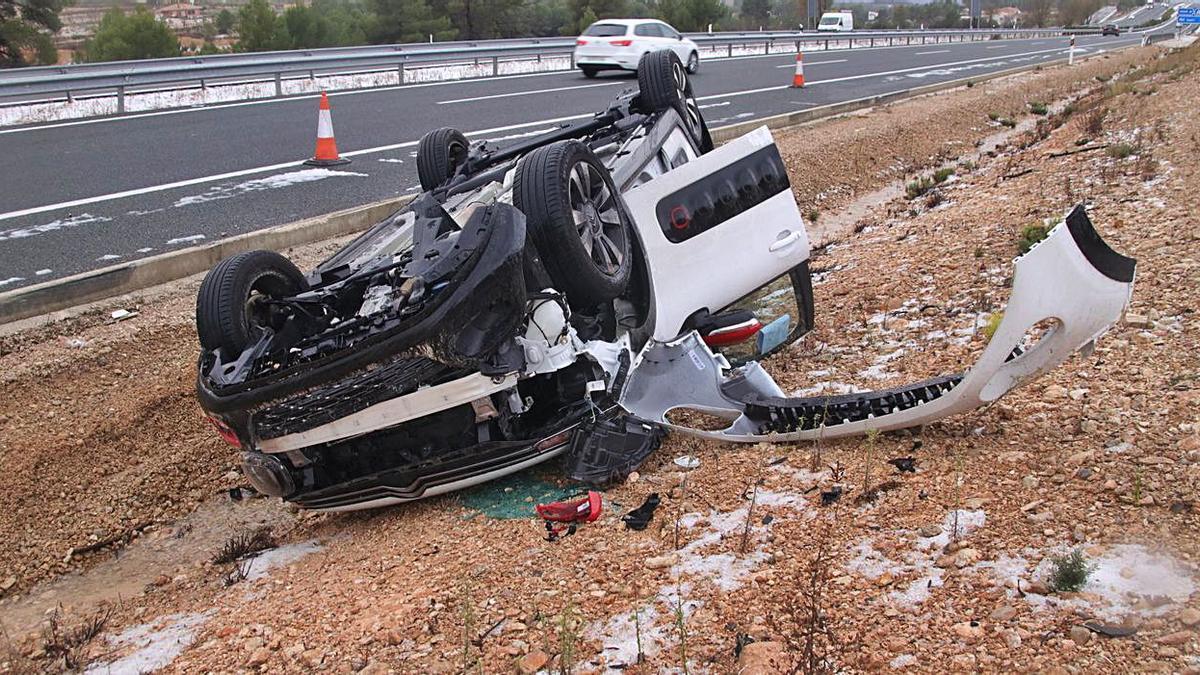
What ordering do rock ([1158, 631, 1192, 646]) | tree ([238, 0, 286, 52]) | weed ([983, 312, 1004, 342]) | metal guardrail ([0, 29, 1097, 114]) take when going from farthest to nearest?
tree ([238, 0, 286, 52]), metal guardrail ([0, 29, 1097, 114]), weed ([983, 312, 1004, 342]), rock ([1158, 631, 1192, 646])

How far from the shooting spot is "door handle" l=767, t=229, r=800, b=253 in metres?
5.59

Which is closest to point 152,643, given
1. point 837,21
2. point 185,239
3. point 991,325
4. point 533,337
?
point 533,337

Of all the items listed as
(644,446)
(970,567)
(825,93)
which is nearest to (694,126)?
(644,446)

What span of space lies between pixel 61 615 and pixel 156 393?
2349 mm

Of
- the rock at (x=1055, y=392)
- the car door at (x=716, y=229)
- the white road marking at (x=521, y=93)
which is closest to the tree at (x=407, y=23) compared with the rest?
the white road marking at (x=521, y=93)

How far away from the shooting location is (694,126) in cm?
673

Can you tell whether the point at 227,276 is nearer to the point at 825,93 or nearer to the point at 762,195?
the point at 762,195

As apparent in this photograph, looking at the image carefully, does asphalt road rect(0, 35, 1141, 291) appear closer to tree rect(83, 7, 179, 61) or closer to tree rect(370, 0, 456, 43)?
tree rect(83, 7, 179, 61)

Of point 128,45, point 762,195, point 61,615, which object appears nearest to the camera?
point 61,615

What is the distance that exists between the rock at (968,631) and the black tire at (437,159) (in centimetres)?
431

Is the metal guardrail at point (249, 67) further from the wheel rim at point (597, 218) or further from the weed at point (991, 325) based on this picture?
the weed at point (991, 325)

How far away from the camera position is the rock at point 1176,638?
2.64 meters

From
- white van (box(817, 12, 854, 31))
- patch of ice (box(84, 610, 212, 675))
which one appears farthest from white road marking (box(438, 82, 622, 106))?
white van (box(817, 12, 854, 31))

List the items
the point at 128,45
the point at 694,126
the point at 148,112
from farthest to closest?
the point at 128,45
the point at 148,112
the point at 694,126
